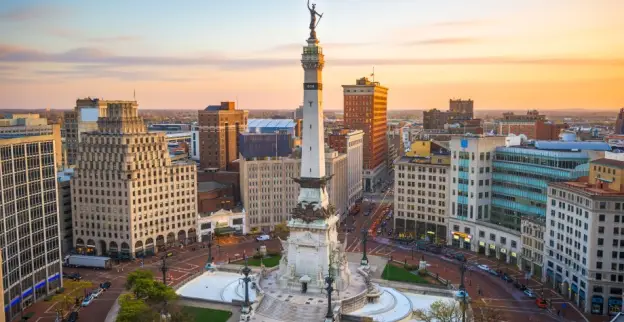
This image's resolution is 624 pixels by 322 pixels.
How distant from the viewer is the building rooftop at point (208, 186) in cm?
16279

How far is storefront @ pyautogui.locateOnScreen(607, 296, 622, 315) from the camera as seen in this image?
96250 mm

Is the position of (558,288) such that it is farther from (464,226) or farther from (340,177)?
(340,177)

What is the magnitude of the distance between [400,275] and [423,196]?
35.9m

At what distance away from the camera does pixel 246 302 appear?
9169cm

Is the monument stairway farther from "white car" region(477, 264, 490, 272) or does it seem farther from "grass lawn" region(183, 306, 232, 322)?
"white car" region(477, 264, 490, 272)

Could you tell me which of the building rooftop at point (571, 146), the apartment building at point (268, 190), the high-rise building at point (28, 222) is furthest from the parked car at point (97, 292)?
the building rooftop at point (571, 146)

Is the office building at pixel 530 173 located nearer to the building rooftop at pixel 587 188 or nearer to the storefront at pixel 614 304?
the building rooftop at pixel 587 188

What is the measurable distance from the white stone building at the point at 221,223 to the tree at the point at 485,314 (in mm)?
74011

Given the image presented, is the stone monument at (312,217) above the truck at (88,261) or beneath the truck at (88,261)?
above

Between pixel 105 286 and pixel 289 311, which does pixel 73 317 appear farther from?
pixel 289 311

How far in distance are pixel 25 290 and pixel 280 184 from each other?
7559 cm

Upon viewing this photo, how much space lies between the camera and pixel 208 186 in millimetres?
166750

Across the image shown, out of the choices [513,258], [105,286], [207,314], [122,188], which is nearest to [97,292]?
[105,286]

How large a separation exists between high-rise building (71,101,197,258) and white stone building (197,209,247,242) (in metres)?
10.5
